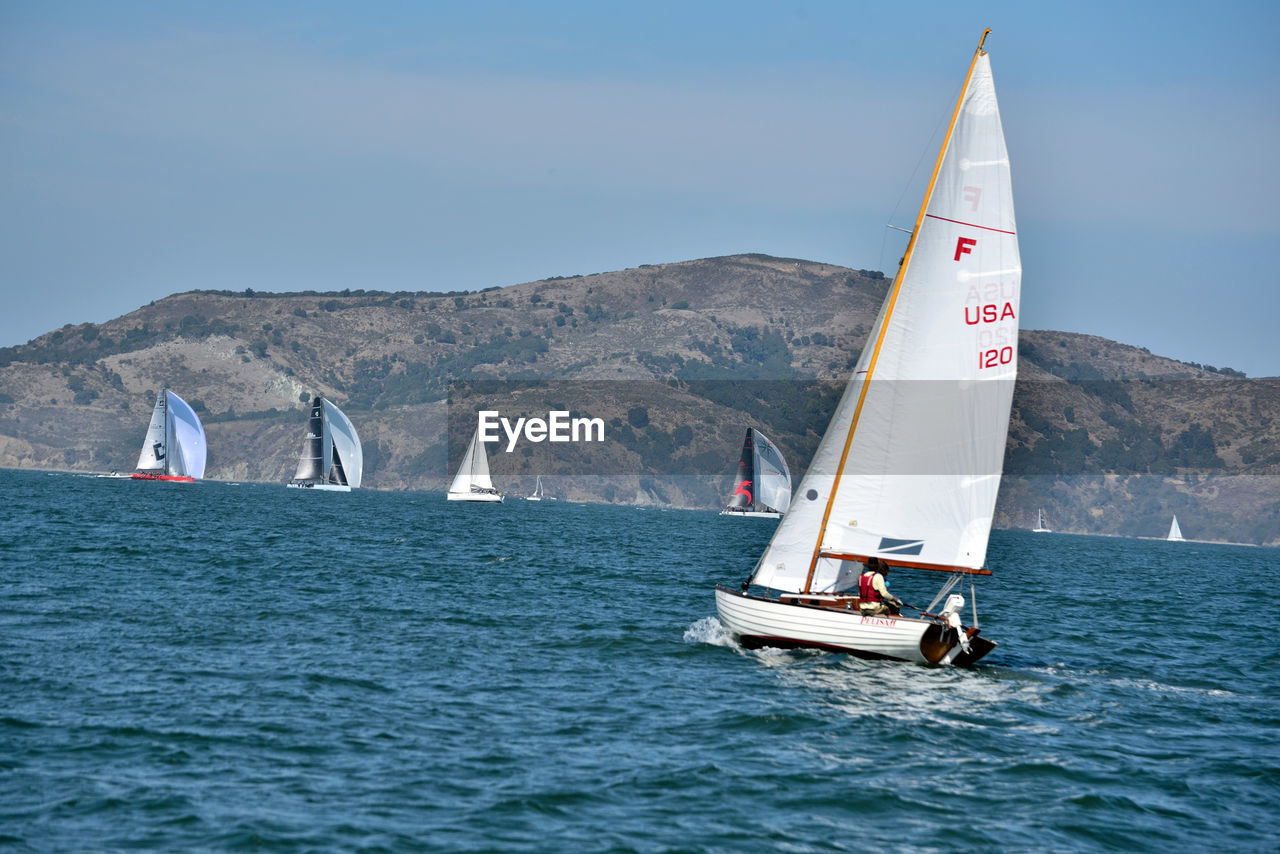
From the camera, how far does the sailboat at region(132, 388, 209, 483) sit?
406ft

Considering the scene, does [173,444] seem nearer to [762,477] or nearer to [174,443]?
[174,443]

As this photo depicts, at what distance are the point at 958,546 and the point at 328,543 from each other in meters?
34.5

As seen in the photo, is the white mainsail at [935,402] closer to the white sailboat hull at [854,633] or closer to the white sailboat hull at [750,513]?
the white sailboat hull at [854,633]

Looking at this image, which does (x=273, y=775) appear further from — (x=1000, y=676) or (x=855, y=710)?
(x=1000, y=676)

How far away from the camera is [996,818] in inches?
595

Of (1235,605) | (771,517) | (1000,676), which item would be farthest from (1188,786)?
(771,517)

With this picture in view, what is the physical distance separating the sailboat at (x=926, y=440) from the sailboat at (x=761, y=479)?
92.2 metres

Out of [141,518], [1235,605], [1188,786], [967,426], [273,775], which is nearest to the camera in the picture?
[273,775]

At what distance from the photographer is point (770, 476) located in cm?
12275

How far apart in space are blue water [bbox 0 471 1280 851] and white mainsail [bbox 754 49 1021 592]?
2.32 meters

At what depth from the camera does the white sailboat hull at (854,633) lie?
22750 mm

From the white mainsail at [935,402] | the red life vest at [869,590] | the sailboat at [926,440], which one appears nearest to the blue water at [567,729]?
the sailboat at [926,440]

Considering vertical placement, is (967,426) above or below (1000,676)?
above

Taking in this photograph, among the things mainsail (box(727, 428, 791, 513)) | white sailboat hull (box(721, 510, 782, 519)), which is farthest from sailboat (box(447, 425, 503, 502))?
mainsail (box(727, 428, 791, 513))
